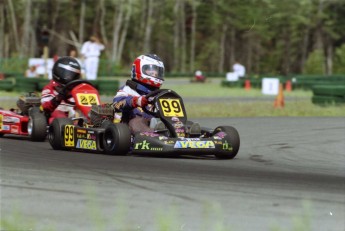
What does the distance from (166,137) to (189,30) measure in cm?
6312

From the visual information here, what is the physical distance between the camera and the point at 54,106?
419 inches

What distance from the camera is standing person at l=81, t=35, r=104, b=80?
2292cm

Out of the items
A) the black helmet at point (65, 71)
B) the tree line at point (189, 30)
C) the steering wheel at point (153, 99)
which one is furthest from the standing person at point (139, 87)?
the tree line at point (189, 30)

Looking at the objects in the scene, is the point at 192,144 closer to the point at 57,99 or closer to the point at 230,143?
the point at 230,143

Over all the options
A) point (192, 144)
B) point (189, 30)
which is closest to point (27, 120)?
point (192, 144)

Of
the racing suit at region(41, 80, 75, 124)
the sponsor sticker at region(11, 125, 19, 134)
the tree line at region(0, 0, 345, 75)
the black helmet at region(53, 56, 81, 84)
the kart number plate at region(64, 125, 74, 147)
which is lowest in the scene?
the sponsor sticker at region(11, 125, 19, 134)

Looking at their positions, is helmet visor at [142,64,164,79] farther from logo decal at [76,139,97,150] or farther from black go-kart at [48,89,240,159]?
logo decal at [76,139,97,150]

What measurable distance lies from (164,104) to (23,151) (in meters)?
1.62

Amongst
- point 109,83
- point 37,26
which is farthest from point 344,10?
point 109,83

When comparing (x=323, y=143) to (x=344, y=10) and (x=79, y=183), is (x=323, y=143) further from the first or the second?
(x=344, y=10)

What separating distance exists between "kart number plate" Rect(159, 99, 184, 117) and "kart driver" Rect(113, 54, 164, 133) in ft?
1.36

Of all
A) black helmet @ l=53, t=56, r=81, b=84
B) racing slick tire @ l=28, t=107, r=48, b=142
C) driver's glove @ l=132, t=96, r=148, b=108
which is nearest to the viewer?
driver's glove @ l=132, t=96, r=148, b=108

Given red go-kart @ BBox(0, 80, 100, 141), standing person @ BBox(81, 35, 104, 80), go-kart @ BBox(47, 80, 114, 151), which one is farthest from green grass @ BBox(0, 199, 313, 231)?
standing person @ BBox(81, 35, 104, 80)

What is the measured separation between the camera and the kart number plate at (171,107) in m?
8.41
